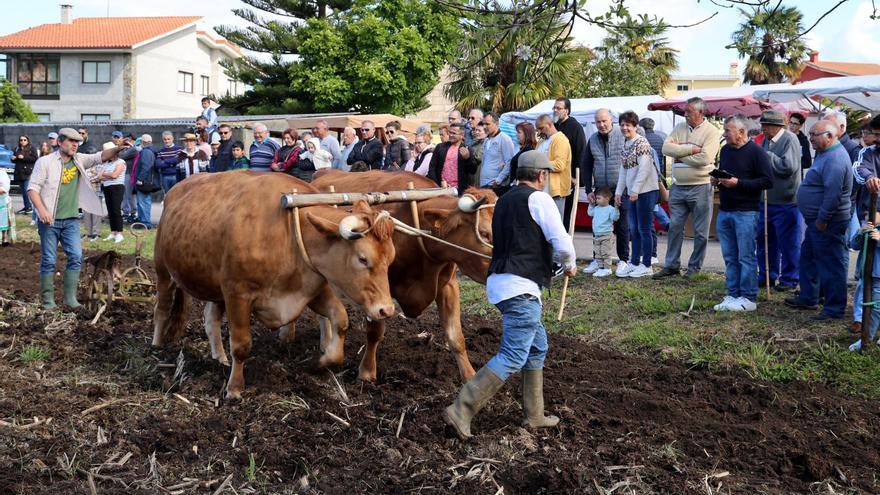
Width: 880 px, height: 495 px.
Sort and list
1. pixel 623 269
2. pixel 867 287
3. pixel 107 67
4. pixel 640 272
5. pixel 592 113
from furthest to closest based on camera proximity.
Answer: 1. pixel 107 67
2. pixel 592 113
3. pixel 623 269
4. pixel 640 272
5. pixel 867 287

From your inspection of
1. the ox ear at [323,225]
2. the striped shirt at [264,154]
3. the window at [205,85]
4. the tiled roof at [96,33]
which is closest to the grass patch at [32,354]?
the ox ear at [323,225]

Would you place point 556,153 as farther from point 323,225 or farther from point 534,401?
point 534,401

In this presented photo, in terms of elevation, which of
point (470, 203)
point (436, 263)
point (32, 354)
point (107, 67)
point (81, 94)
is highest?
point (107, 67)

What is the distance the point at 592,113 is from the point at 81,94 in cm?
4302

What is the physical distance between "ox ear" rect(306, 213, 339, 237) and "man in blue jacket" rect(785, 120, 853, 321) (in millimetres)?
4819

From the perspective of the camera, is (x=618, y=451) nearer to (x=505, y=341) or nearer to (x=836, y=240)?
(x=505, y=341)

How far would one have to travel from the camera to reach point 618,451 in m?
5.46

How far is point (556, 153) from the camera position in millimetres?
10992

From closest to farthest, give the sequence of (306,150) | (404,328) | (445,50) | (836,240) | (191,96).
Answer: (836,240) < (404,328) < (306,150) < (445,50) < (191,96)

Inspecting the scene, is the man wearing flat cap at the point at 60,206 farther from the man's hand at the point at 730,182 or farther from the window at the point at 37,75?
the window at the point at 37,75

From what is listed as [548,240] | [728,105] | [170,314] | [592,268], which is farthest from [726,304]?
[728,105]

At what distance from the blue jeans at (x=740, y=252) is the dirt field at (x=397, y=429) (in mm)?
1703

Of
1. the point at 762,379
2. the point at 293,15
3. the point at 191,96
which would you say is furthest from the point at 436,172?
the point at 191,96

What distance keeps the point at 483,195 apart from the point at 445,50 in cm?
3329
